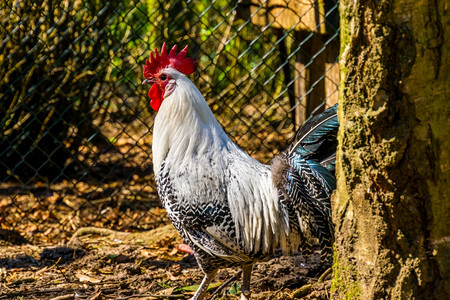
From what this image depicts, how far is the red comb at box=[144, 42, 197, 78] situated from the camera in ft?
11.2

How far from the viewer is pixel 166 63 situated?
3434 mm

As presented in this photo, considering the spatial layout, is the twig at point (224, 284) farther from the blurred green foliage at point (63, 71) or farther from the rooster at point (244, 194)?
the blurred green foliage at point (63, 71)

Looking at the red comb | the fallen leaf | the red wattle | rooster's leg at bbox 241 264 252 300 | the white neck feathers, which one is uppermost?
the red comb

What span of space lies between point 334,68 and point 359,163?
265cm

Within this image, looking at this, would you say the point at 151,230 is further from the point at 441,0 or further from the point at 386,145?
the point at 441,0

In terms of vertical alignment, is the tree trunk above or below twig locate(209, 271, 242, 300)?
above

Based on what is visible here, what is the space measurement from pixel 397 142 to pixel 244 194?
1.24 m

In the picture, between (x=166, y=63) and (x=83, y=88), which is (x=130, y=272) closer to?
(x=166, y=63)

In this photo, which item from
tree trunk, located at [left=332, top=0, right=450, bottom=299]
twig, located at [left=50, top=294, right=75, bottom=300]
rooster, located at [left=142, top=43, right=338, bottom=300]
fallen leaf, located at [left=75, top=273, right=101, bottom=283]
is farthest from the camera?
fallen leaf, located at [left=75, top=273, right=101, bottom=283]

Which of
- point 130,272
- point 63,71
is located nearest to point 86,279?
point 130,272

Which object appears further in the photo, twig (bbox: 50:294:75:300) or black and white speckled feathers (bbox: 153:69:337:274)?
twig (bbox: 50:294:75:300)

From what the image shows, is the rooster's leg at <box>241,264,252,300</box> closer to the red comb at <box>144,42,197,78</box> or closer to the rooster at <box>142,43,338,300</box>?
the rooster at <box>142,43,338,300</box>

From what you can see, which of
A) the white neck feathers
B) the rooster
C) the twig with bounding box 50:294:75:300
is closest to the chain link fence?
the white neck feathers

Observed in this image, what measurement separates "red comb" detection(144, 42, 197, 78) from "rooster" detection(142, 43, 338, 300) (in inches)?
9.8
